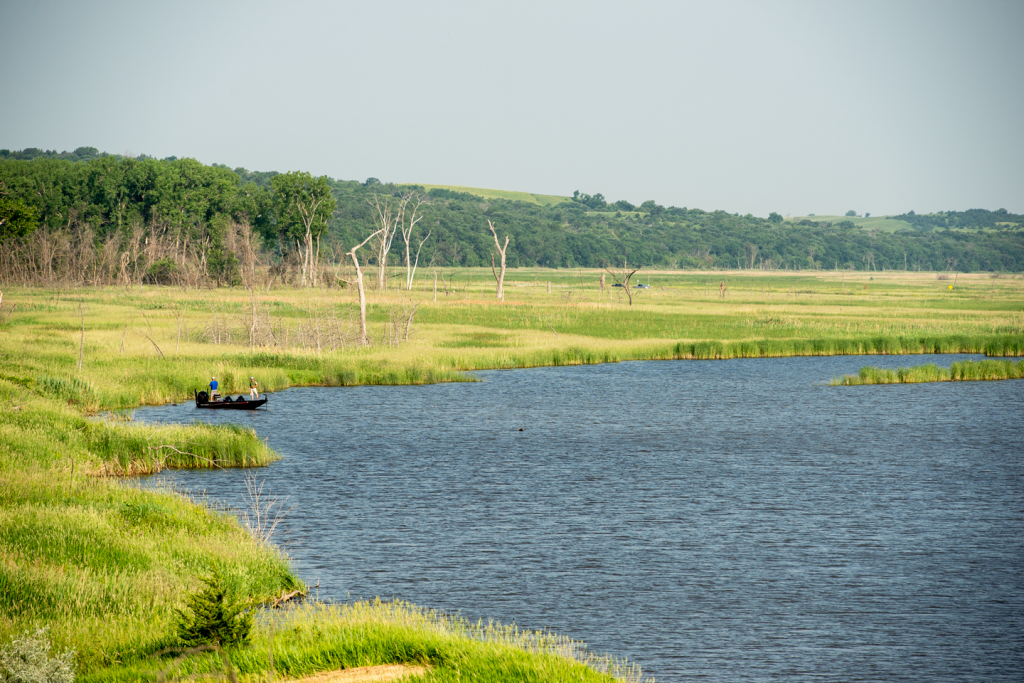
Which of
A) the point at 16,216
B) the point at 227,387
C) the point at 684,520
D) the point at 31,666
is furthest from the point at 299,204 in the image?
the point at 31,666

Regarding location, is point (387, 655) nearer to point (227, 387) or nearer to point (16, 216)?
point (227, 387)

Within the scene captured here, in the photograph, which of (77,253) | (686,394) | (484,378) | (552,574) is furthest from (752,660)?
(77,253)

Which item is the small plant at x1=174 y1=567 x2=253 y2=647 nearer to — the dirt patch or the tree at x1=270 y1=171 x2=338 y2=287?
the dirt patch

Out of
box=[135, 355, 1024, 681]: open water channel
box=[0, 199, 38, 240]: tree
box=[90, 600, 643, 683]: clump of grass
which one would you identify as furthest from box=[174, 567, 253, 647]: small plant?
box=[0, 199, 38, 240]: tree

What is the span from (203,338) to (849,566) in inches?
1863

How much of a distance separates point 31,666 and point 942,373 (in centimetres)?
5470

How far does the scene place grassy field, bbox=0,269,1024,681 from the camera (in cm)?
1388

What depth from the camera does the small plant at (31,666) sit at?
36.3ft

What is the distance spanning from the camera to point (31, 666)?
36.6 feet

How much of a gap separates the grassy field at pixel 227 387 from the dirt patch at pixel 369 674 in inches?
10.0

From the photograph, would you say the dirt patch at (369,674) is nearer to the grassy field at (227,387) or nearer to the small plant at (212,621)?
the grassy field at (227,387)

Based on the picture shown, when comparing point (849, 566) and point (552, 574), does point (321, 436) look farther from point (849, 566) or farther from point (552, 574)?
point (849, 566)

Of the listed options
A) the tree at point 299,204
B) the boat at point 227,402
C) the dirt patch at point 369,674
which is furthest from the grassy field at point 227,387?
the tree at point 299,204

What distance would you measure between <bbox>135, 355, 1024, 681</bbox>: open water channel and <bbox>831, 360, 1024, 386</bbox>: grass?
6.65 m
